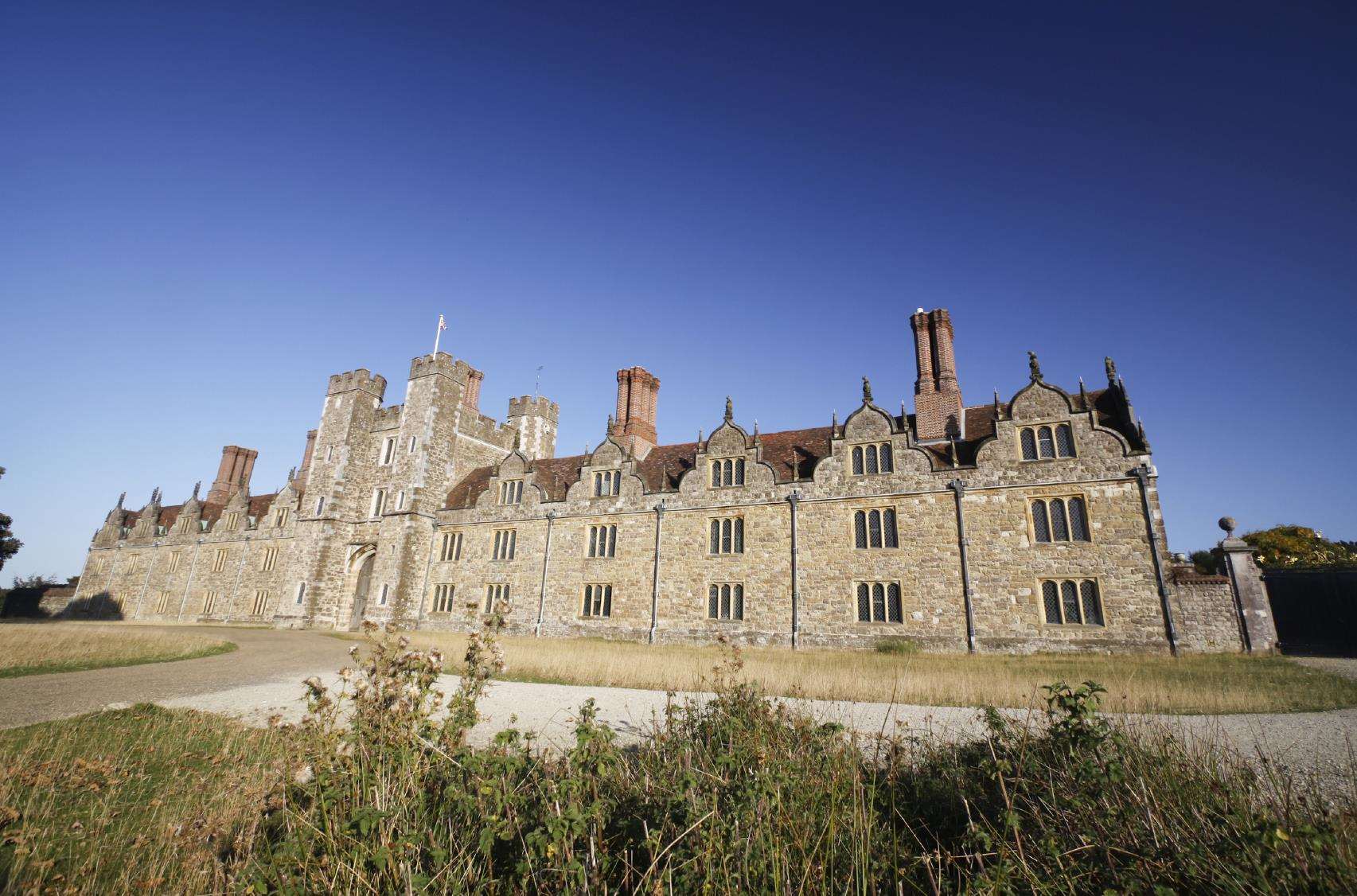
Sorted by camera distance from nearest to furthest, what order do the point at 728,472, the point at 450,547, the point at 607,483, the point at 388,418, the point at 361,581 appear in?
the point at 728,472 → the point at 607,483 → the point at 450,547 → the point at 361,581 → the point at 388,418

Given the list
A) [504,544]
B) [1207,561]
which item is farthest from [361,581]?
[1207,561]

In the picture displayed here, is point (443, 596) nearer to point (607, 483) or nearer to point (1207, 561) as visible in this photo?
point (607, 483)

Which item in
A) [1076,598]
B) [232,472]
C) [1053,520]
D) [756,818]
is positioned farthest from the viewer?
[232,472]

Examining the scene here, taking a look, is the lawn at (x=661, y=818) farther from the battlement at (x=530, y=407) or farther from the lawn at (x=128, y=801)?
the battlement at (x=530, y=407)

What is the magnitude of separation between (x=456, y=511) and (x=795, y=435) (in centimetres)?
1833

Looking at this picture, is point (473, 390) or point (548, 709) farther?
point (473, 390)

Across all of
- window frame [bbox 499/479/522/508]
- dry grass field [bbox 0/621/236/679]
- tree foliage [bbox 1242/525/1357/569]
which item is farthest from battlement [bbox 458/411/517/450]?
tree foliage [bbox 1242/525/1357/569]

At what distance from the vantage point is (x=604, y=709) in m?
9.60

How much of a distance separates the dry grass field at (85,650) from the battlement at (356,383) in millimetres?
19480

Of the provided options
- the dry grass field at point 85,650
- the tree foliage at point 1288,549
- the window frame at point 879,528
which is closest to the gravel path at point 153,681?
the dry grass field at point 85,650

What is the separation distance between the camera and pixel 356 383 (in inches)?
1457

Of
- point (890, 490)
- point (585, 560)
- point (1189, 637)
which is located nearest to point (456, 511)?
point (585, 560)

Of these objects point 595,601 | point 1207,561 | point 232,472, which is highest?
point 232,472

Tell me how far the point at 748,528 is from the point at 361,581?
24.2m
